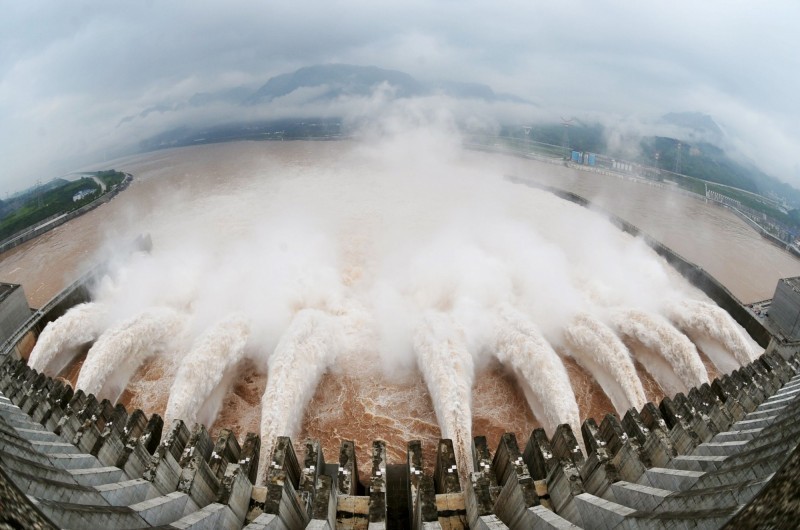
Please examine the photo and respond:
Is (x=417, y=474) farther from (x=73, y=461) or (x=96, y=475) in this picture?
(x=73, y=461)

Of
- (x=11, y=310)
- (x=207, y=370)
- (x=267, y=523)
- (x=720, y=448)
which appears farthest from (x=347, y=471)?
(x=11, y=310)

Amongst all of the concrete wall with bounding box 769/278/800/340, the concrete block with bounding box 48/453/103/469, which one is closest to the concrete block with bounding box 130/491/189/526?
the concrete block with bounding box 48/453/103/469

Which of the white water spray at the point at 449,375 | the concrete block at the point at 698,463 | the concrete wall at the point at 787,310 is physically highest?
the concrete block at the point at 698,463

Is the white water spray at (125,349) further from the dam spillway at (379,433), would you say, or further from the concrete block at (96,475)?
the concrete block at (96,475)

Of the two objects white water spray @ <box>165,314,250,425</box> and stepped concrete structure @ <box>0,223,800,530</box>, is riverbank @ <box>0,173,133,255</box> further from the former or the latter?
stepped concrete structure @ <box>0,223,800,530</box>

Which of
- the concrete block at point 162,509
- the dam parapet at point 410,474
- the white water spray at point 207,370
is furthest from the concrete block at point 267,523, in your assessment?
the white water spray at point 207,370

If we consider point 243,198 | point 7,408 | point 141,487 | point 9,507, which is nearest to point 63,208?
point 243,198

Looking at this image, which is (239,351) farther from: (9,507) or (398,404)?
(9,507)
